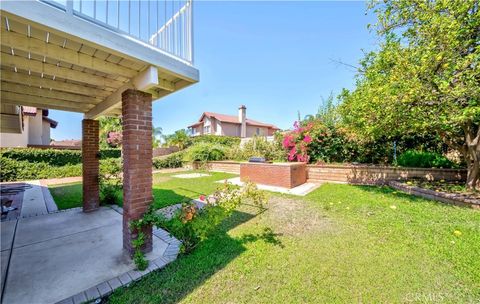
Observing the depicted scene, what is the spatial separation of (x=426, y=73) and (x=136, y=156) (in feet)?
22.9

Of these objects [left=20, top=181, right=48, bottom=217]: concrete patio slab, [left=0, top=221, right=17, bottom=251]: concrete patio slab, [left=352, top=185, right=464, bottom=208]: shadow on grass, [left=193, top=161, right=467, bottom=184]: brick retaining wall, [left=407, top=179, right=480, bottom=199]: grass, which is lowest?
[left=0, top=221, right=17, bottom=251]: concrete patio slab

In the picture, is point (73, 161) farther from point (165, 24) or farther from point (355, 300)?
point (355, 300)

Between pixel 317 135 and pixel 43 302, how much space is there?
1060 centimetres

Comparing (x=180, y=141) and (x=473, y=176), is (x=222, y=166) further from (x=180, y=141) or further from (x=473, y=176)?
(x=473, y=176)

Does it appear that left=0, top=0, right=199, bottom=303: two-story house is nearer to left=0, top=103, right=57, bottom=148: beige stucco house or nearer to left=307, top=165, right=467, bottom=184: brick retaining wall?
left=0, top=103, right=57, bottom=148: beige stucco house

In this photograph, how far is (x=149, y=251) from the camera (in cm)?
355

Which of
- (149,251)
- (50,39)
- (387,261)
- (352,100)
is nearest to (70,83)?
(50,39)

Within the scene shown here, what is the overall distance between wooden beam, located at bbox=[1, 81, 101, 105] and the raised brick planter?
945 cm

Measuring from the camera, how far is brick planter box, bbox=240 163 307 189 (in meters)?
8.44

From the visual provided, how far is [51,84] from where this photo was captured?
12.3ft

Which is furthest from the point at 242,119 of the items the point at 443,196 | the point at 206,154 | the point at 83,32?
the point at 83,32

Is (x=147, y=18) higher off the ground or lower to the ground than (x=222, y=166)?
higher

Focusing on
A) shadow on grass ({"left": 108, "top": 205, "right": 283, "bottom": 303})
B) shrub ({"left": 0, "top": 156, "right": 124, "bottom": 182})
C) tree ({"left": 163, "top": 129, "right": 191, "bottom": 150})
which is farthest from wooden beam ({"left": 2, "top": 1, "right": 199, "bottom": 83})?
tree ({"left": 163, "top": 129, "right": 191, "bottom": 150})

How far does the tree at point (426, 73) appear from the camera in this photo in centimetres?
484
